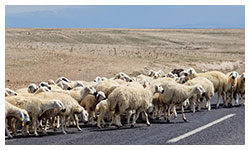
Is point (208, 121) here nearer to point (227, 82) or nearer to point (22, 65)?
point (227, 82)

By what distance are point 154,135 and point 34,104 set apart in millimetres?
3838

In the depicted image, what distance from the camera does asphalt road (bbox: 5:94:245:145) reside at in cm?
1138

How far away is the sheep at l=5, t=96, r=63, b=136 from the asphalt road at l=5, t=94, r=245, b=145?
748 mm

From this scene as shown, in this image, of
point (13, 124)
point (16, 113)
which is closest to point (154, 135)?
point (16, 113)

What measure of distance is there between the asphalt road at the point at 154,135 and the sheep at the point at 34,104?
2.45 feet

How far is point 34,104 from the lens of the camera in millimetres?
13172

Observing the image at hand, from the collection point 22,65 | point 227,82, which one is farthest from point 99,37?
point 227,82

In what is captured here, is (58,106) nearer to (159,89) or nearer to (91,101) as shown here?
(91,101)

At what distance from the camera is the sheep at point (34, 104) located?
13095 millimetres

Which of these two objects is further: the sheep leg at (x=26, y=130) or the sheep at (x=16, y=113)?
the sheep leg at (x=26, y=130)

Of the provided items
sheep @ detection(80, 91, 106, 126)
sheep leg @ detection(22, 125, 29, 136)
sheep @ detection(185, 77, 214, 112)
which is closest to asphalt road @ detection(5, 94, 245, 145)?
sheep leg @ detection(22, 125, 29, 136)

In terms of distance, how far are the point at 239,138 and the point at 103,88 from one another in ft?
22.9

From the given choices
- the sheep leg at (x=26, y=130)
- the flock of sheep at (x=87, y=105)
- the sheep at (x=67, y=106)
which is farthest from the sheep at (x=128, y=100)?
the sheep leg at (x=26, y=130)

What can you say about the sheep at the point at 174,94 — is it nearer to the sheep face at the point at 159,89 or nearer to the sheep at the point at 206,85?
the sheep face at the point at 159,89
